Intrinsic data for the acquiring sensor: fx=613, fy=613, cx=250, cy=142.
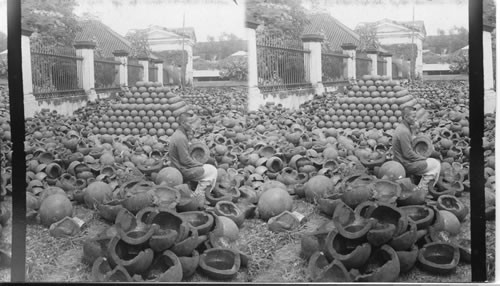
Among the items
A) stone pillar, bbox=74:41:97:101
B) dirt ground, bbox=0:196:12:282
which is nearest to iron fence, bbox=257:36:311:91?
stone pillar, bbox=74:41:97:101

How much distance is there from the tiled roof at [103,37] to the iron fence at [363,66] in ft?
7.36

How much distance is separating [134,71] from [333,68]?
1.96 m

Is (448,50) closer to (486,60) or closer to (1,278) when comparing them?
(486,60)

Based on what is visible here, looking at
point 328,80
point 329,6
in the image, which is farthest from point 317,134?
point 329,6

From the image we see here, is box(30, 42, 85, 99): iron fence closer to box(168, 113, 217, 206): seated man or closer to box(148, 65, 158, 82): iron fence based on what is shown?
box(148, 65, 158, 82): iron fence

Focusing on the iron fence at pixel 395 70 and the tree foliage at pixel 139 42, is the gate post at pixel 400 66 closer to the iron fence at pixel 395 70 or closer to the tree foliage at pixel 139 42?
the iron fence at pixel 395 70

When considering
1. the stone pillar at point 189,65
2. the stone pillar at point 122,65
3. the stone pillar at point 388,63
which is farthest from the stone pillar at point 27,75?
the stone pillar at point 388,63

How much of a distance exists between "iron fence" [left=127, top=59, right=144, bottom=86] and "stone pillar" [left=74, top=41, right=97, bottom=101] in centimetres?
37

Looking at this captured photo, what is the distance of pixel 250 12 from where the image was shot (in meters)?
5.91

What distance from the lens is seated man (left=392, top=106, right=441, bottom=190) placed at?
19.2 feet

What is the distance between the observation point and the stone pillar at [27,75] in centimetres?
593

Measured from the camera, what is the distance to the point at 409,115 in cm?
591

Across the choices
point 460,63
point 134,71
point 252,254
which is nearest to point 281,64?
point 134,71

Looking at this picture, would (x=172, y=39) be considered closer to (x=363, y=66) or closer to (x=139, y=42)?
(x=139, y=42)
